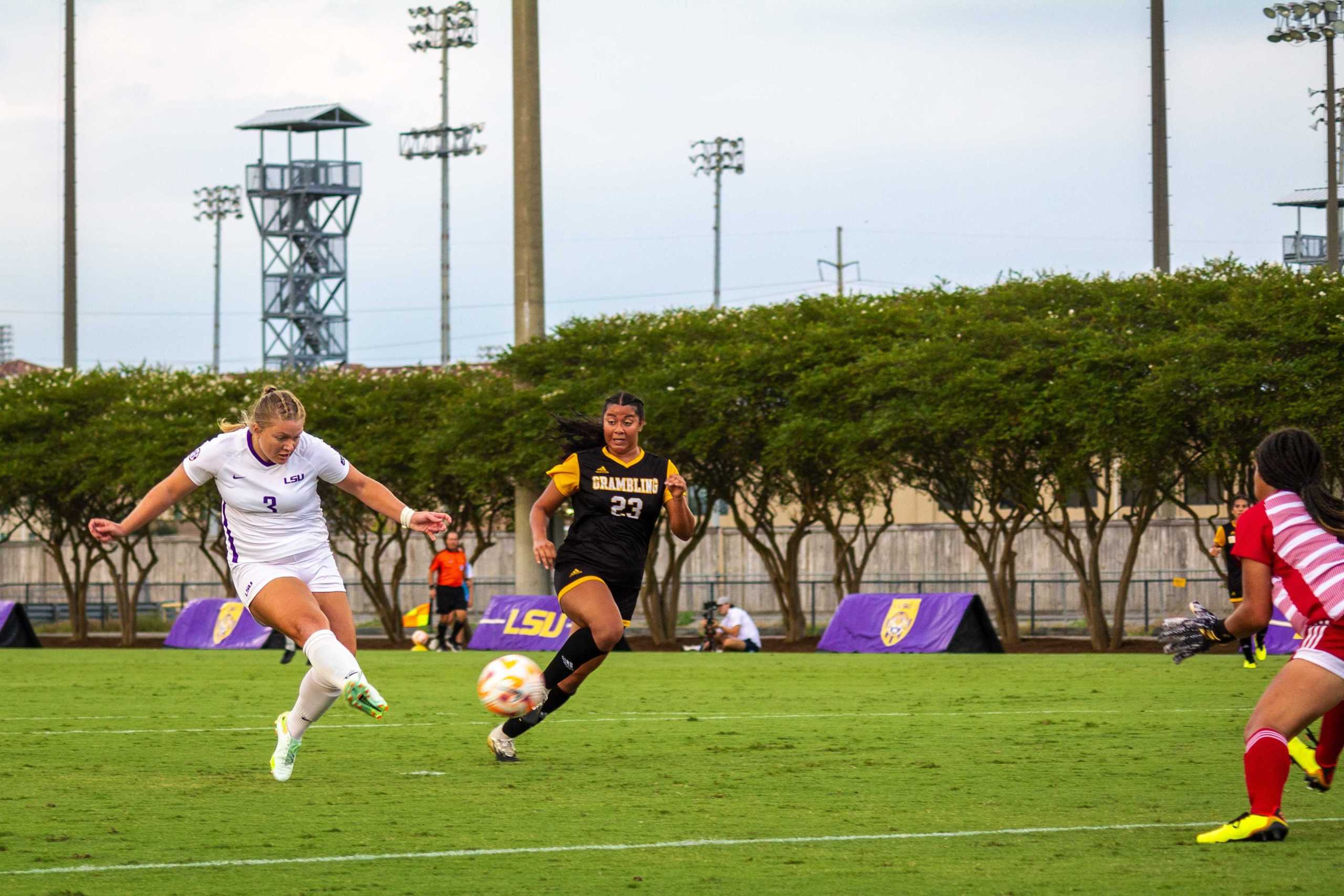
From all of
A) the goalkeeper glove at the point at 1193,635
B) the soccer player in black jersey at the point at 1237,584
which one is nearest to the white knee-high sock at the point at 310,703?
the goalkeeper glove at the point at 1193,635

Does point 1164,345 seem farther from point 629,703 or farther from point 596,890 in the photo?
point 596,890

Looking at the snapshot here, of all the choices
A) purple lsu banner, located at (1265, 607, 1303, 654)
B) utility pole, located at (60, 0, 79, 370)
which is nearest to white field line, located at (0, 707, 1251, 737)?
purple lsu banner, located at (1265, 607, 1303, 654)

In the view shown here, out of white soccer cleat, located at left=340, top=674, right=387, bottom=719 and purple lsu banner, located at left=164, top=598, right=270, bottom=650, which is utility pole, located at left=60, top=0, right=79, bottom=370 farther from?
white soccer cleat, located at left=340, top=674, right=387, bottom=719

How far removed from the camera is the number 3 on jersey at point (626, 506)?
36.6 ft

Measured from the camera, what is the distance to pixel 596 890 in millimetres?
6441

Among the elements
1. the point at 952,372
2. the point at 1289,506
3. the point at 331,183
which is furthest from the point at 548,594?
the point at 331,183

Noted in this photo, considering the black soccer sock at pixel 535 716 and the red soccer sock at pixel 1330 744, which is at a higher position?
the red soccer sock at pixel 1330 744

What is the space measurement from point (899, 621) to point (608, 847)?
20.5 meters

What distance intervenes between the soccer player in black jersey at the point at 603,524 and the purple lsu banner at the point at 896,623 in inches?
639

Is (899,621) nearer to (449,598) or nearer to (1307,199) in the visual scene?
(449,598)

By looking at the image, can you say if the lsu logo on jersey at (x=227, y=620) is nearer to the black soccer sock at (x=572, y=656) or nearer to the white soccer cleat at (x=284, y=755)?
the black soccer sock at (x=572, y=656)

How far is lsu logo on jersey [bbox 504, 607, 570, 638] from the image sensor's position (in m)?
30.4

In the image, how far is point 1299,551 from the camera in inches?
286

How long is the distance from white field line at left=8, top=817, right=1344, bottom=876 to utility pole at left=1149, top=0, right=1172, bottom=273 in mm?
25907
